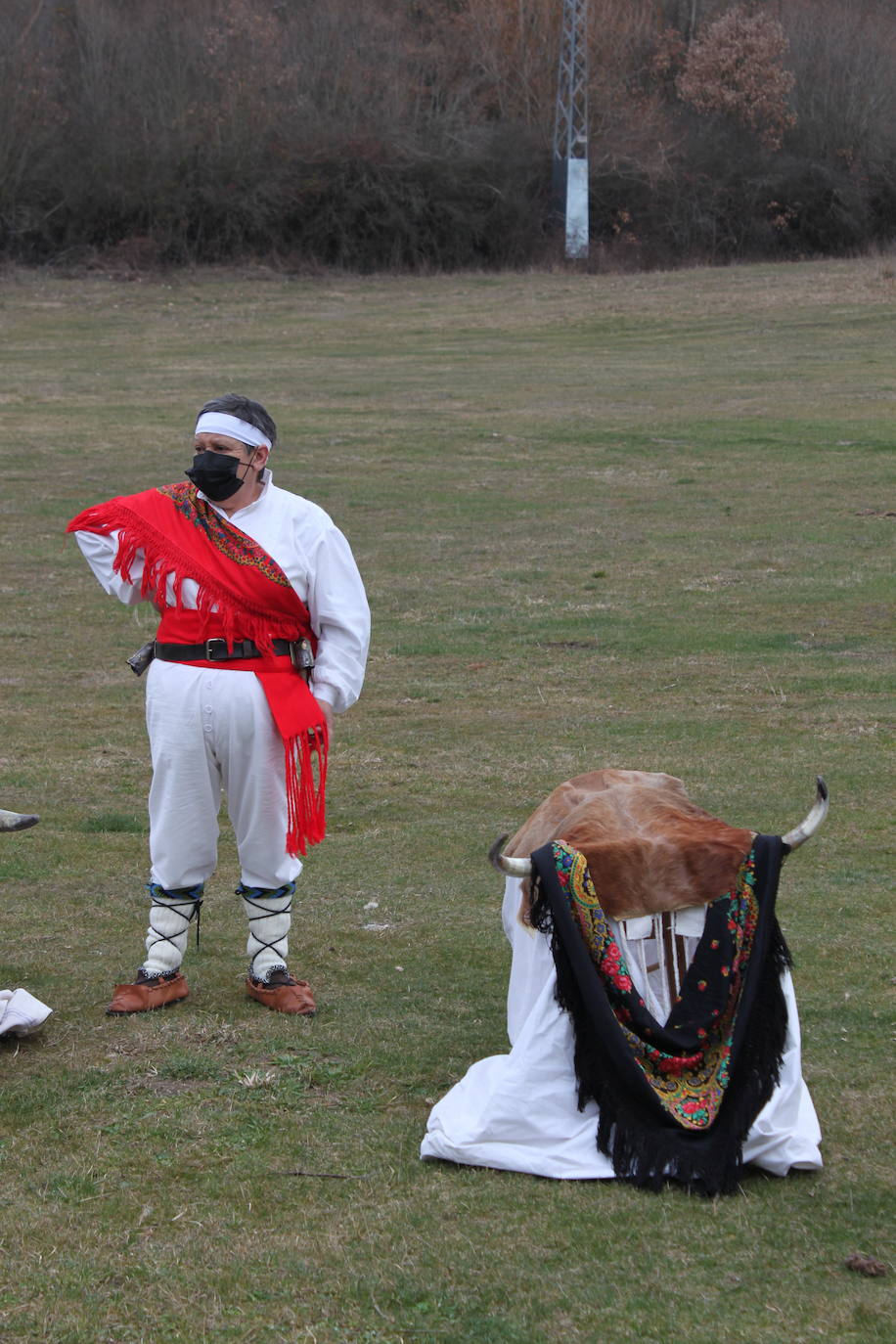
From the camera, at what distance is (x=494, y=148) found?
45.8m

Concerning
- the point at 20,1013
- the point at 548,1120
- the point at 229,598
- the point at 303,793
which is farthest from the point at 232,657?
the point at 548,1120

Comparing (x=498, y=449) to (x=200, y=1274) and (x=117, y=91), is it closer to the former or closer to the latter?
(x=200, y=1274)

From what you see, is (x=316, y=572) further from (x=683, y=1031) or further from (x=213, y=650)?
(x=683, y=1031)

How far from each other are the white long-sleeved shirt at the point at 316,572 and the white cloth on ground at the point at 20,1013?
1.30m

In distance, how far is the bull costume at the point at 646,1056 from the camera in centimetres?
416

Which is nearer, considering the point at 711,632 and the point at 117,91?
the point at 711,632

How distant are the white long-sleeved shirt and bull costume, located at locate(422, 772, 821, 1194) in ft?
4.08

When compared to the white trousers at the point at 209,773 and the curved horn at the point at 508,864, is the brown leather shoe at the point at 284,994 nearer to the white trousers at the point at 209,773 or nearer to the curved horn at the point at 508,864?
the white trousers at the point at 209,773

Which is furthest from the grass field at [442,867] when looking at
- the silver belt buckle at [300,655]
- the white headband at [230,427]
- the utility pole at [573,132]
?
the utility pole at [573,132]

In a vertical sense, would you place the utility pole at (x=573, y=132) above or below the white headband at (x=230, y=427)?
above

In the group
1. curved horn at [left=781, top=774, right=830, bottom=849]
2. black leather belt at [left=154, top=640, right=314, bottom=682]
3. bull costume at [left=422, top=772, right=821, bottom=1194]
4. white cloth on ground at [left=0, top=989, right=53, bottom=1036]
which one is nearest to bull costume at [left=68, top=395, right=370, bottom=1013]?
black leather belt at [left=154, top=640, right=314, bottom=682]

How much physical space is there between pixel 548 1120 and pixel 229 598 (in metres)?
1.93

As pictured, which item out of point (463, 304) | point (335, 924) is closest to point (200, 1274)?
point (335, 924)

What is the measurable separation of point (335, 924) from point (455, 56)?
47.3 metres
